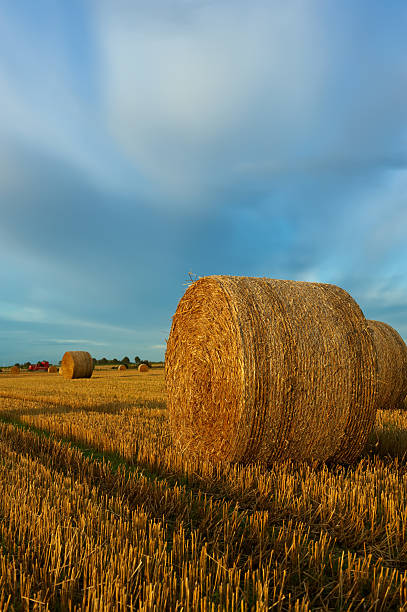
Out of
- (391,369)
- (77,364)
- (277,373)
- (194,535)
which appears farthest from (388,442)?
(77,364)

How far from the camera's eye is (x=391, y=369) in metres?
11.8

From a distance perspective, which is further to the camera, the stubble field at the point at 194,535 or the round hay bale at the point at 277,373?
the round hay bale at the point at 277,373

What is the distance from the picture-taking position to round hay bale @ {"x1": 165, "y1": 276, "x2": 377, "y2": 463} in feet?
17.8

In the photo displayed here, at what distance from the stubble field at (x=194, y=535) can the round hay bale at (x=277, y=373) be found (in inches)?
13.6

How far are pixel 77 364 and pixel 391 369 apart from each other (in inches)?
795

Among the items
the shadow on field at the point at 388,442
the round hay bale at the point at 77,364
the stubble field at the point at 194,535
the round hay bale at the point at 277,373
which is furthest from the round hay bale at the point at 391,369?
the round hay bale at the point at 77,364

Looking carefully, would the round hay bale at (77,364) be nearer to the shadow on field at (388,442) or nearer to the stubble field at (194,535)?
the stubble field at (194,535)

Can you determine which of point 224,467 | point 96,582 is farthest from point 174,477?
point 96,582

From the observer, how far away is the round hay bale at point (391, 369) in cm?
A: 1172

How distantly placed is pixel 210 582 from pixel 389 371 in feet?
34.0

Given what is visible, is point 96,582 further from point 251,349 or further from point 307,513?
point 251,349

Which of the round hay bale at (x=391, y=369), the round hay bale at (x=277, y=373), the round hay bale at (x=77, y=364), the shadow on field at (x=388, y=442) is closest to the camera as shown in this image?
the round hay bale at (x=277, y=373)

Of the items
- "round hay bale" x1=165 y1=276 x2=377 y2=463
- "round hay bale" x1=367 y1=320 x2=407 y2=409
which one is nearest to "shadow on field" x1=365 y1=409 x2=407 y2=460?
"round hay bale" x1=165 y1=276 x2=377 y2=463

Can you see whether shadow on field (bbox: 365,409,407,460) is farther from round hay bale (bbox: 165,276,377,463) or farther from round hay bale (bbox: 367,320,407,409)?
round hay bale (bbox: 367,320,407,409)
